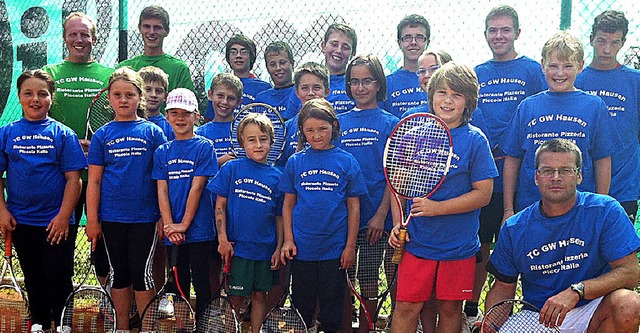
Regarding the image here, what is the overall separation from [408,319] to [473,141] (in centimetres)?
91

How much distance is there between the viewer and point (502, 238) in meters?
3.45

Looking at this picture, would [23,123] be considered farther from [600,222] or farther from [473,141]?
[600,222]

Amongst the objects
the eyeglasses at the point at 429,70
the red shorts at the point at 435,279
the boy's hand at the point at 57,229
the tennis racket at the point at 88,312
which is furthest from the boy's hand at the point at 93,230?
the eyeglasses at the point at 429,70

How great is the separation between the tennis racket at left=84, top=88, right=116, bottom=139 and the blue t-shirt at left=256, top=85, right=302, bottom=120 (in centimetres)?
95

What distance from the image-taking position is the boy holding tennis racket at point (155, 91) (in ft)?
15.0

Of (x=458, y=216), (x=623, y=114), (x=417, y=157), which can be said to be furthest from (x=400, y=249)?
(x=623, y=114)

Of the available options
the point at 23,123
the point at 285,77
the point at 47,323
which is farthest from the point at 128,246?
the point at 285,77

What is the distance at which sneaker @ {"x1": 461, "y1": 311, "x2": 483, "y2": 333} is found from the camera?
403 centimetres

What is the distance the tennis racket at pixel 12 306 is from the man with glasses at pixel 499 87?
2.50 meters

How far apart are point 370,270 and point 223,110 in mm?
1379

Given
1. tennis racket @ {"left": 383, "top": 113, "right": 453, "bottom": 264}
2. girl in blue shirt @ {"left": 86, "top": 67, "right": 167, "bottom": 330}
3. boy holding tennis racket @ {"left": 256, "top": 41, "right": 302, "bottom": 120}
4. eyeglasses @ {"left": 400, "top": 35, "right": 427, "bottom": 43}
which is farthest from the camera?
boy holding tennis racket @ {"left": 256, "top": 41, "right": 302, "bottom": 120}

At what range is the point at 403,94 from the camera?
14.3 feet

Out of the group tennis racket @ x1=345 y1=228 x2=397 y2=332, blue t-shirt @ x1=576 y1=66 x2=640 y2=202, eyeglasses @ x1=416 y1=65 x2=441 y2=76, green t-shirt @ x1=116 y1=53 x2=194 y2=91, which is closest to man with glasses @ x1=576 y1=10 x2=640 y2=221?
blue t-shirt @ x1=576 y1=66 x2=640 y2=202

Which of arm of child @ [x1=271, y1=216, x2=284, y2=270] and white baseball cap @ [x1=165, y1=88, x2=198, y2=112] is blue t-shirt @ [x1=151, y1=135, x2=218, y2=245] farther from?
arm of child @ [x1=271, y1=216, x2=284, y2=270]
